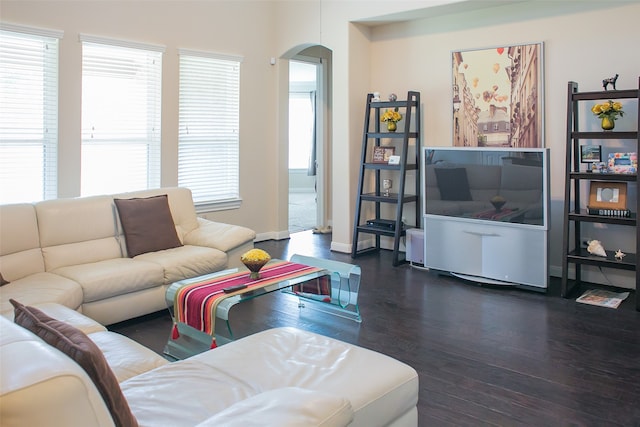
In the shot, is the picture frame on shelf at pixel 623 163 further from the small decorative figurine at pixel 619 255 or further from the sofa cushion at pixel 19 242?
the sofa cushion at pixel 19 242

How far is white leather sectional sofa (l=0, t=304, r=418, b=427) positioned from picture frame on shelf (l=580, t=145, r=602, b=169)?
3228mm

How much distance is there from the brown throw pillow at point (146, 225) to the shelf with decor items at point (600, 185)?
328 centimetres

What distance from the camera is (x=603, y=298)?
14.9 feet

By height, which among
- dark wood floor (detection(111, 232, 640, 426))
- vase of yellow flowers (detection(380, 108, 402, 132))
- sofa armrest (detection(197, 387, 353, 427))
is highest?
vase of yellow flowers (detection(380, 108, 402, 132))

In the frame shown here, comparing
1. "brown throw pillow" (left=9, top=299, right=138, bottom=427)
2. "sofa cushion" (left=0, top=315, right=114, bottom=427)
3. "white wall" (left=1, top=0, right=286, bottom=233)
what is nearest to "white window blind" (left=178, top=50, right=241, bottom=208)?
"white wall" (left=1, top=0, right=286, bottom=233)

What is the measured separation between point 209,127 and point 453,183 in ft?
9.30

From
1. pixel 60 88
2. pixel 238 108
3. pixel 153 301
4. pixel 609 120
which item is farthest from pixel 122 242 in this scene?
pixel 609 120

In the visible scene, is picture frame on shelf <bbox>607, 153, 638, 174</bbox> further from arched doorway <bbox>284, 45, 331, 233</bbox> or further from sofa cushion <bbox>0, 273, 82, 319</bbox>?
sofa cushion <bbox>0, 273, 82, 319</bbox>

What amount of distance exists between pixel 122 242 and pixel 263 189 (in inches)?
109

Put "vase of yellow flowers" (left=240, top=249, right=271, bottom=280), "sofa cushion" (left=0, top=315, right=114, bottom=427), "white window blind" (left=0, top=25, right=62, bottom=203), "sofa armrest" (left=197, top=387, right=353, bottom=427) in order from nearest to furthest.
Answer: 1. "sofa cushion" (left=0, top=315, right=114, bottom=427)
2. "sofa armrest" (left=197, top=387, right=353, bottom=427)
3. "vase of yellow flowers" (left=240, top=249, right=271, bottom=280)
4. "white window blind" (left=0, top=25, right=62, bottom=203)

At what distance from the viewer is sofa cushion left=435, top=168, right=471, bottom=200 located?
512cm

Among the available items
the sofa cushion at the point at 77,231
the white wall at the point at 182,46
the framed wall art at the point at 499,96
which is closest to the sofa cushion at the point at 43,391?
the sofa cushion at the point at 77,231

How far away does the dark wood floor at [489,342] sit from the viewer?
2762mm

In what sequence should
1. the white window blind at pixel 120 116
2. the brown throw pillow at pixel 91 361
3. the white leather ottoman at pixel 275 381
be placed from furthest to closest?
1. the white window blind at pixel 120 116
2. the white leather ottoman at pixel 275 381
3. the brown throw pillow at pixel 91 361
